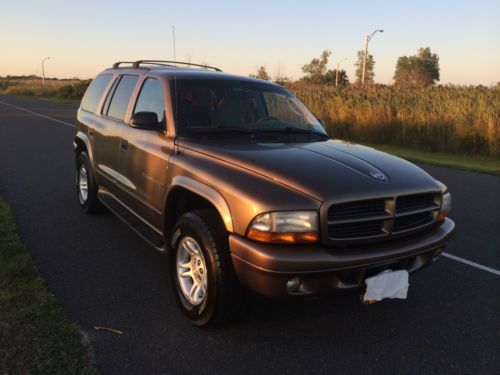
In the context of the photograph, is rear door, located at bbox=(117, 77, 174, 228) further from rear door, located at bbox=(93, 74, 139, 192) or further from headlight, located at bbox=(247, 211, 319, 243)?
headlight, located at bbox=(247, 211, 319, 243)

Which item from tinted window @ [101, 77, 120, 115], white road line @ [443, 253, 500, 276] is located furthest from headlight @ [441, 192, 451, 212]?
tinted window @ [101, 77, 120, 115]

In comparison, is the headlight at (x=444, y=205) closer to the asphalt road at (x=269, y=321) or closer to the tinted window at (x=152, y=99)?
the asphalt road at (x=269, y=321)

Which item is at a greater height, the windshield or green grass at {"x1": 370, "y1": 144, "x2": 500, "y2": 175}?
the windshield

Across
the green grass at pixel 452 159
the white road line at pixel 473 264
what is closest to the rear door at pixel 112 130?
the white road line at pixel 473 264

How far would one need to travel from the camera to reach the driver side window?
3988mm

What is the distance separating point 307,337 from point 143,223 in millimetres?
1895

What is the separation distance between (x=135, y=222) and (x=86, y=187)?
2.01m

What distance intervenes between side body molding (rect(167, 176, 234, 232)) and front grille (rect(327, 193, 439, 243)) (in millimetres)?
627

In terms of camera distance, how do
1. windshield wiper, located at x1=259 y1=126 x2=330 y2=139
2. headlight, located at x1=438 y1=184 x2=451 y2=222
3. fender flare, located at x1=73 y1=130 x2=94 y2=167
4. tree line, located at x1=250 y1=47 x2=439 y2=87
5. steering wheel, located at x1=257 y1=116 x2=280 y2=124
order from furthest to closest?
tree line, located at x1=250 y1=47 x2=439 y2=87 < fender flare, located at x1=73 y1=130 x2=94 y2=167 < steering wheel, located at x1=257 y1=116 x2=280 y2=124 < windshield wiper, located at x1=259 y1=126 x2=330 y2=139 < headlight, located at x1=438 y1=184 x2=451 y2=222

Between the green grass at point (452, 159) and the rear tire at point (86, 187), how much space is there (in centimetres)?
823

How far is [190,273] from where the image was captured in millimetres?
3350

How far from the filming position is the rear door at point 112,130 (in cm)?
470

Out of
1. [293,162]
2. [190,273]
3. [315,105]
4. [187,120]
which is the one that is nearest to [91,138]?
[187,120]

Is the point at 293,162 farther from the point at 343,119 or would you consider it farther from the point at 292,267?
the point at 343,119
